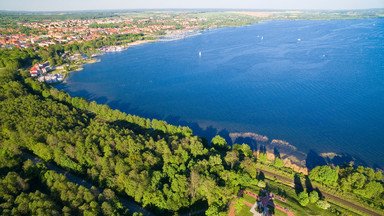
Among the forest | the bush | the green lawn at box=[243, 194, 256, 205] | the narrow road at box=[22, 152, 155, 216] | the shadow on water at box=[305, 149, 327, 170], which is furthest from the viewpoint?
the shadow on water at box=[305, 149, 327, 170]

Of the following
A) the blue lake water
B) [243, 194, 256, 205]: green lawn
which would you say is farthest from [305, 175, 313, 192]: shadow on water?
the blue lake water

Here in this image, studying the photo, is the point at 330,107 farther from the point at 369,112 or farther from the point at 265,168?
the point at 265,168

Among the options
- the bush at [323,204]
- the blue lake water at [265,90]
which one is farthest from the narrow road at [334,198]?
the blue lake water at [265,90]

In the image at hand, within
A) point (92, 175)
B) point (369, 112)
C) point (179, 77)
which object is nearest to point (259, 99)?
point (369, 112)

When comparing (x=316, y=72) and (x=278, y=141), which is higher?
(x=316, y=72)

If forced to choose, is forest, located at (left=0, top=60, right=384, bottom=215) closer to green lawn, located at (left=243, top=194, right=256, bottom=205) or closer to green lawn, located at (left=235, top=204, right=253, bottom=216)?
green lawn, located at (left=243, top=194, right=256, bottom=205)

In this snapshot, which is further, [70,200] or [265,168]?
[265,168]

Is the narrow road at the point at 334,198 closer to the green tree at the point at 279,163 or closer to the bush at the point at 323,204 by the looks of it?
the green tree at the point at 279,163
